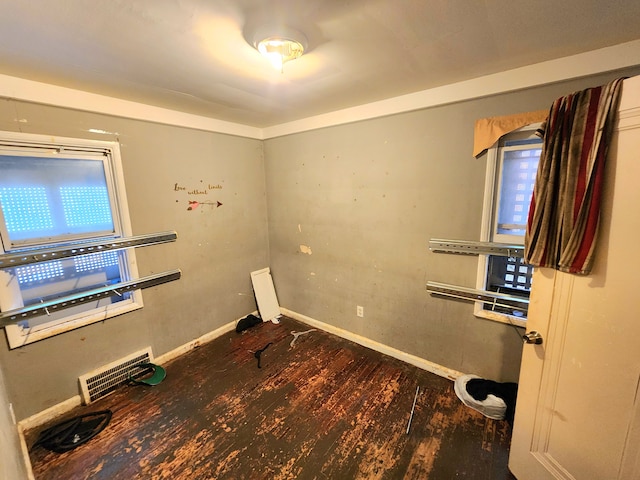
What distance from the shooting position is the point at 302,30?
1.21 meters

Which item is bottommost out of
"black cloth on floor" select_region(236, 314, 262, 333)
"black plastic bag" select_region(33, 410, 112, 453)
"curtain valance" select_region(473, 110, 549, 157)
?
"black plastic bag" select_region(33, 410, 112, 453)

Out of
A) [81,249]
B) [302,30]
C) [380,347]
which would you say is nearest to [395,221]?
[380,347]

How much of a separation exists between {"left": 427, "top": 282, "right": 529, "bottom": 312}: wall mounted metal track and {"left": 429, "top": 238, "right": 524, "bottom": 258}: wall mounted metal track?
0.30m

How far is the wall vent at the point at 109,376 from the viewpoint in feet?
6.77

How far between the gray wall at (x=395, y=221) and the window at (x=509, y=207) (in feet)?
0.24

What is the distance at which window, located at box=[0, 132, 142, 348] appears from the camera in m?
1.75

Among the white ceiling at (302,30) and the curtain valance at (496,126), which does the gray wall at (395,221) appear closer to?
the curtain valance at (496,126)

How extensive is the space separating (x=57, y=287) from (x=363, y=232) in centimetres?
254

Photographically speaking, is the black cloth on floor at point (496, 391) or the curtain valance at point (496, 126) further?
the black cloth on floor at point (496, 391)

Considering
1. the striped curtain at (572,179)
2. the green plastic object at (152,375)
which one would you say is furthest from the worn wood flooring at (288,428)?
the striped curtain at (572,179)

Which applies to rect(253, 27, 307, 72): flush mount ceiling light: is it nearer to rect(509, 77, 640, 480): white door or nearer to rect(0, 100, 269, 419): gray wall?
rect(509, 77, 640, 480): white door

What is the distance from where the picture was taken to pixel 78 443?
1730 mm

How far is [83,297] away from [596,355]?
3.14 meters

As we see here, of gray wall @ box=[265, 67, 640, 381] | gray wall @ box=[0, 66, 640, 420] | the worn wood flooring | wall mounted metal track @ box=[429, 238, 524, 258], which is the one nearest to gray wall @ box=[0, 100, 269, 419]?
gray wall @ box=[0, 66, 640, 420]
